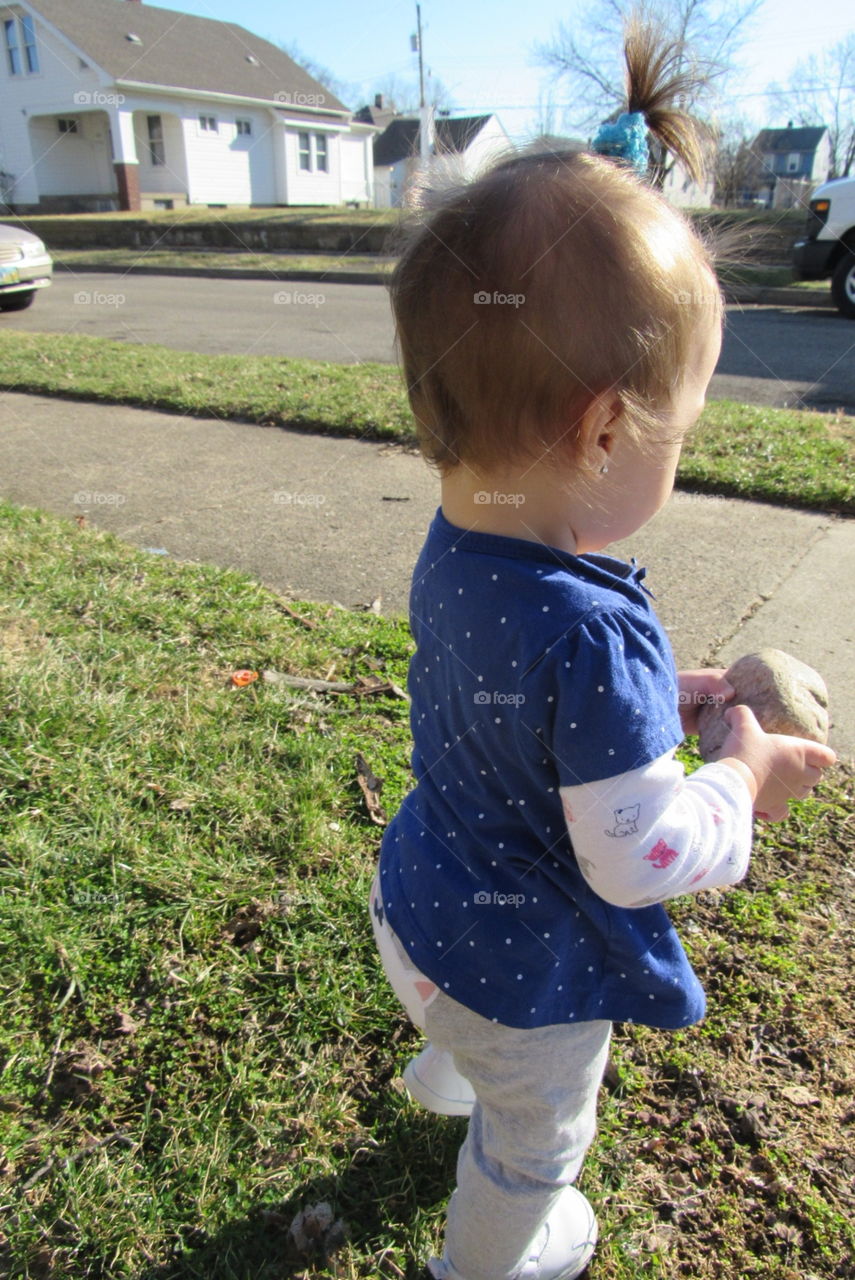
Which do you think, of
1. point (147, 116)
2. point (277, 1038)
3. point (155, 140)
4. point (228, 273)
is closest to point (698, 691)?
point (277, 1038)

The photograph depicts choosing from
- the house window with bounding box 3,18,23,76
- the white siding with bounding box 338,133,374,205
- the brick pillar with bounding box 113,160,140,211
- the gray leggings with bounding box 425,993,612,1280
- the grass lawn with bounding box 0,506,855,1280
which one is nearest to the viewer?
the gray leggings with bounding box 425,993,612,1280

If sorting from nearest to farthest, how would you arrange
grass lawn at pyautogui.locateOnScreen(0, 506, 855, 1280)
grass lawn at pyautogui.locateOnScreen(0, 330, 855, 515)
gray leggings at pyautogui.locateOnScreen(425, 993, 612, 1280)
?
gray leggings at pyautogui.locateOnScreen(425, 993, 612, 1280), grass lawn at pyautogui.locateOnScreen(0, 506, 855, 1280), grass lawn at pyautogui.locateOnScreen(0, 330, 855, 515)

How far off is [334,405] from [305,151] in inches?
1406

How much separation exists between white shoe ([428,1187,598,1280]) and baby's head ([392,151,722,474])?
47.6 inches

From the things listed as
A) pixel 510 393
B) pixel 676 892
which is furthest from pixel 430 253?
pixel 676 892

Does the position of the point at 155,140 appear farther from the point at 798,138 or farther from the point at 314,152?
the point at 798,138

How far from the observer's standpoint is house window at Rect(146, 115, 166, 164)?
108 ft

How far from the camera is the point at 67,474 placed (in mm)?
5262

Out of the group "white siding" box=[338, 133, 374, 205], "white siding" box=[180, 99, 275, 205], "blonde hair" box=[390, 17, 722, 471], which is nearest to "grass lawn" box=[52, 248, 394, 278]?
"white siding" box=[180, 99, 275, 205]

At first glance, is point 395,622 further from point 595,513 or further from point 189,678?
point 595,513

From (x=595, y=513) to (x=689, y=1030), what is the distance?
1281 mm

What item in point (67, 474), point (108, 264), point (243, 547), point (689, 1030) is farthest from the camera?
point (108, 264)

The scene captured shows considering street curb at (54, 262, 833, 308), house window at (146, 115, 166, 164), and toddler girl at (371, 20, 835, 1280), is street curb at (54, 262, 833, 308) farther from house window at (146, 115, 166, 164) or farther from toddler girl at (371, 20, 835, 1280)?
house window at (146, 115, 166, 164)

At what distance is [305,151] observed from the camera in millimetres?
36656
